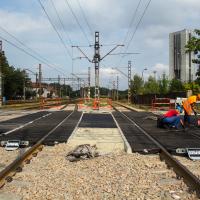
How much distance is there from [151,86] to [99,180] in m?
105

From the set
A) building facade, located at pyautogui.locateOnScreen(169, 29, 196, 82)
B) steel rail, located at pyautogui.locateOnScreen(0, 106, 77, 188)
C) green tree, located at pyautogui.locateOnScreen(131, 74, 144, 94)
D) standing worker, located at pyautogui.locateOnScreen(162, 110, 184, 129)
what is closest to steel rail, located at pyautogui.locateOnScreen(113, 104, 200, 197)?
steel rail, located at pyautogui.locateOnScreen(0, 106, 77, 188)

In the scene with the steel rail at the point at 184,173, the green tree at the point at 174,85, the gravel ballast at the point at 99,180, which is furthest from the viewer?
the green tree at the point at 174,85

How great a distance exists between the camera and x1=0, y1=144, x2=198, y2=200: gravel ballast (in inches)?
327

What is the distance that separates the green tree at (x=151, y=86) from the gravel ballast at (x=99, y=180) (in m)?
98.1

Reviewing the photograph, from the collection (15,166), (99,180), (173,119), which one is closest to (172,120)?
(173,119)

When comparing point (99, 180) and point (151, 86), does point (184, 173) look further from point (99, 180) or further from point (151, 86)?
point (151, 86)

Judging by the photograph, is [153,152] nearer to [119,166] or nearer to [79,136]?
[119,166]

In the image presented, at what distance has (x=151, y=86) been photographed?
375 ft

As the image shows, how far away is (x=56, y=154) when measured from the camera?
13.7 m

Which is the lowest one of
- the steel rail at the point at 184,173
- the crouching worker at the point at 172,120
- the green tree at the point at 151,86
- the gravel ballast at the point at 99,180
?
the gravel ballast at the point at 99,180

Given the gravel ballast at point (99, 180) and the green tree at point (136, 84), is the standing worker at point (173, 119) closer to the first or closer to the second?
the gravel ballast at point (99, 180)

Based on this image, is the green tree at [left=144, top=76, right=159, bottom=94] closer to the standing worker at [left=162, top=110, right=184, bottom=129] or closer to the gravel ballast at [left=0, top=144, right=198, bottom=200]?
the standing worker at [left=162, top=110, right=184, bottom=129]

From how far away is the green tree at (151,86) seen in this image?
368 feet

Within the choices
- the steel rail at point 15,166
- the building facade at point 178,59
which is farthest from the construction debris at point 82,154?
the building facade at point 178,59
